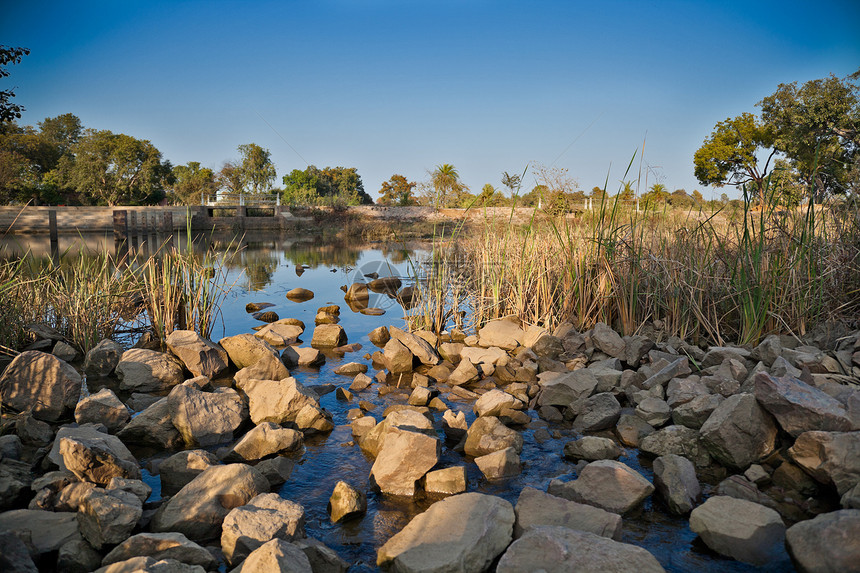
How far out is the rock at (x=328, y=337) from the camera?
6.92 m

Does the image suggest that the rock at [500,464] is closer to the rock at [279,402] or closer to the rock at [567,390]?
the rock at [567,390]

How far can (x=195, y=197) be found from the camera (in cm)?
5362

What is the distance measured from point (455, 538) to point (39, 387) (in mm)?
3730

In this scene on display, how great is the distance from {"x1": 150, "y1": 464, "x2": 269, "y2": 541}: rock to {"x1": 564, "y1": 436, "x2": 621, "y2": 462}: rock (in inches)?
79.2

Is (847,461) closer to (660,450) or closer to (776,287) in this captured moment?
(660,450)

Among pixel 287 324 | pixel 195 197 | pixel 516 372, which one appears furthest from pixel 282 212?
pixel 516 372

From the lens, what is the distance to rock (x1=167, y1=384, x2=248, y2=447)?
3867 millimetres

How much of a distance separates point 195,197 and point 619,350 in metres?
55.6

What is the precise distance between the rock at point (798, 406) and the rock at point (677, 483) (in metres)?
0.64

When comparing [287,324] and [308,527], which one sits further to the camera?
[287,324]

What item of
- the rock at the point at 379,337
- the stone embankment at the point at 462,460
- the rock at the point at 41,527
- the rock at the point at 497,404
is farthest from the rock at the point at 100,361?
the rock at the point at 497,404

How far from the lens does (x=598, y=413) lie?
160 inches

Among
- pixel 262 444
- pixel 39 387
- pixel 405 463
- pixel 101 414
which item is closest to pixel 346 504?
→ pixel 405 463

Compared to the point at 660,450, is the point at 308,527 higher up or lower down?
lower down
